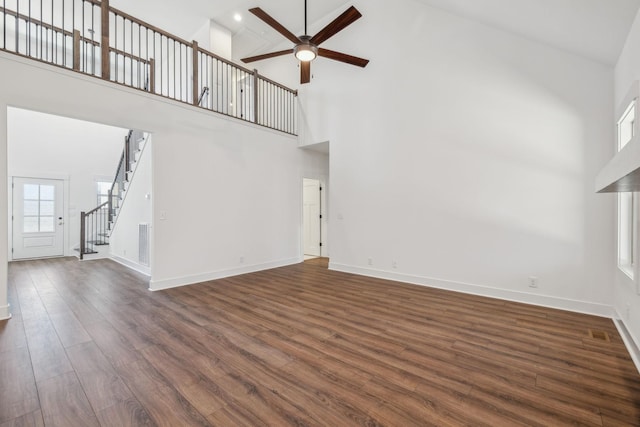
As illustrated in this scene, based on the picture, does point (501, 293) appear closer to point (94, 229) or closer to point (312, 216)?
point (312, 216)

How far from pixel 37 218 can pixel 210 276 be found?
5607mm

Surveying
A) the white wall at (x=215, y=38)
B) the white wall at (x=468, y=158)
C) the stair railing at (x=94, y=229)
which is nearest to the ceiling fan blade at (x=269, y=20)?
the white wall at (x=468, y=158)

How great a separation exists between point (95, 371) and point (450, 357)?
9.29ft

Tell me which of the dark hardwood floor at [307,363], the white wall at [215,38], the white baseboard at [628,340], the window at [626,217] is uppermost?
the white wall at [215,38]

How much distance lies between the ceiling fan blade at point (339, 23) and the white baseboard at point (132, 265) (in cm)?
488

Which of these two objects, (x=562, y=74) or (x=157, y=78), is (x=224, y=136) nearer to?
(x=157, y=78)

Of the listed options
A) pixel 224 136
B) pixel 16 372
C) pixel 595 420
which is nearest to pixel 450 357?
pixel 595 420

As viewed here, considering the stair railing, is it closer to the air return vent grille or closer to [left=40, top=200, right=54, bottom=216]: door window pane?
[left=40, top=200, right=54, bottom=216]: door window pane

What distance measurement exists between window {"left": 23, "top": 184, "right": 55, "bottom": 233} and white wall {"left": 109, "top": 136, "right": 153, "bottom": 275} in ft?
6.16

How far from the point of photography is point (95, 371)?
2117 millimetres

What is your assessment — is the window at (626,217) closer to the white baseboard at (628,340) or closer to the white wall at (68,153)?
the white baseboard at (628,340)

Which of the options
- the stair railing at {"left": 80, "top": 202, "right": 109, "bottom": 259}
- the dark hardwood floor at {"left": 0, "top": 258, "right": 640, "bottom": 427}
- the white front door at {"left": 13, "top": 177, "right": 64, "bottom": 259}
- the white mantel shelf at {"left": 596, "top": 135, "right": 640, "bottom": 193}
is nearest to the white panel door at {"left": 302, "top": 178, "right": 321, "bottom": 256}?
the dark hardwood floor at {"left": 0, "top": 258, "right": 640, "bottom": 427}

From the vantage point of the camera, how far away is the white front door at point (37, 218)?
21.9 feet

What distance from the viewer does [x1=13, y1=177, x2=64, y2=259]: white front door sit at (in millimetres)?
6660
